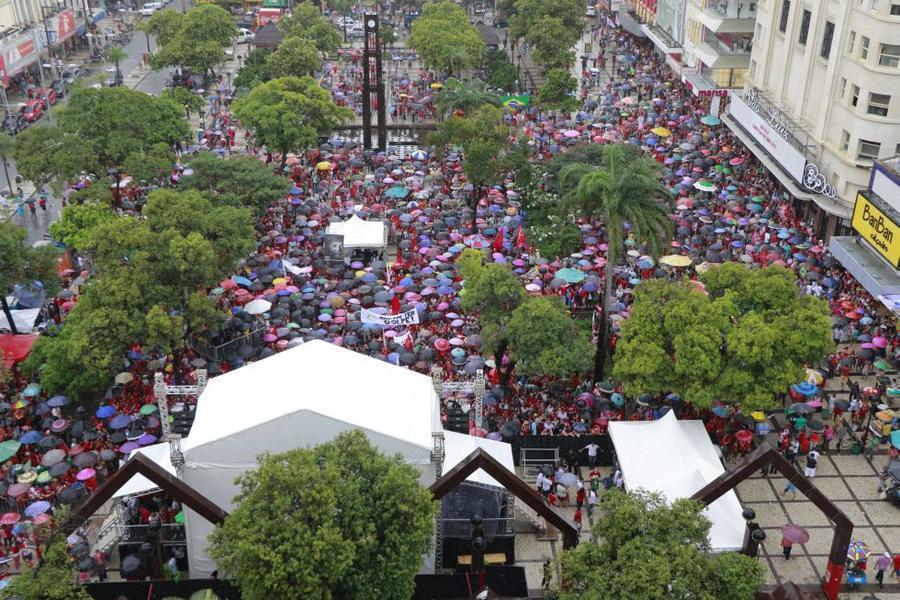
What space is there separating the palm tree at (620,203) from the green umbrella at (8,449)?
20.6 metres

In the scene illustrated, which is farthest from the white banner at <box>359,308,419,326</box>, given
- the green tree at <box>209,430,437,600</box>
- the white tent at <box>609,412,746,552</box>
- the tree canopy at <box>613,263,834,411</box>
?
the green tree at <box>209,430,437,600</box>

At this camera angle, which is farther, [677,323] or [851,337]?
[851,337]

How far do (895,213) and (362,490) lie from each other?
89.4ft

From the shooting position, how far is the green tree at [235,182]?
44.5 meters

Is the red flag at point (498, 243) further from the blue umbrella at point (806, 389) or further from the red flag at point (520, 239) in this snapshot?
the blue umbrella at point (806, 389)

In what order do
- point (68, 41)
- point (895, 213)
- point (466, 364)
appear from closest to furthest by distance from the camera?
1. point (466, 364)
2. point (895, 213)
3. point (68, 41)

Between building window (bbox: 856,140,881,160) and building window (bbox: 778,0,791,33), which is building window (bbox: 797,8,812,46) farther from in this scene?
building window (bbox: 856,140,881,160)

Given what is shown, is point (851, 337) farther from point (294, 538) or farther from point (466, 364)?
point (294, 538)

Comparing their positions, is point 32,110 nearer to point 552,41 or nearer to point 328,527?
point 552,41

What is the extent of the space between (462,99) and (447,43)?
1253cm

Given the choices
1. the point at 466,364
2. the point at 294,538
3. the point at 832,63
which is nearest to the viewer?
the point at 294,538

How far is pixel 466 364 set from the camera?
35.5 meters

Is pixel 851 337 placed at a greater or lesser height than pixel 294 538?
lesser

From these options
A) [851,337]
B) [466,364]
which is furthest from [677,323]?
[851,337]
